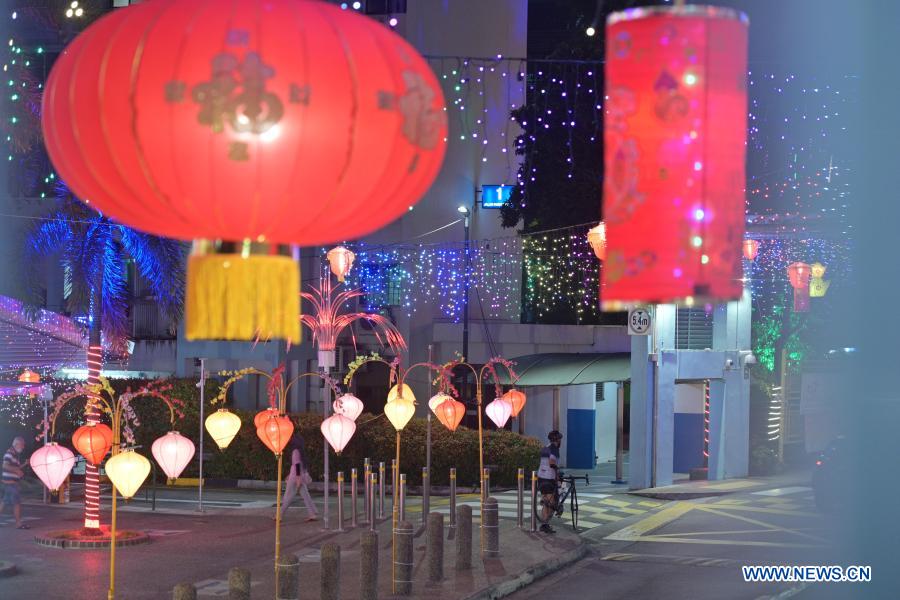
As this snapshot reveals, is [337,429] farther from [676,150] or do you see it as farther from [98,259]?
[676,150]

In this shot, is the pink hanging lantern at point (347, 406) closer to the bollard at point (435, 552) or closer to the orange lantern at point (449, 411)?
the orange lantern at point (449, 411)

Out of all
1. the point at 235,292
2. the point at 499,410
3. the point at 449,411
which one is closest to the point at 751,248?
the point at 499,410

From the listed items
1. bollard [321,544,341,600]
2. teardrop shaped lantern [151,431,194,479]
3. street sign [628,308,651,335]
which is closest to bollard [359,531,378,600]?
bollard [321,544,341,600]

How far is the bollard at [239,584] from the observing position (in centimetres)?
1130

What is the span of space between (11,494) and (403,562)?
965 centimetres

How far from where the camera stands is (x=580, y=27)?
33000 mm

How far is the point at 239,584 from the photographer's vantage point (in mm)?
11305

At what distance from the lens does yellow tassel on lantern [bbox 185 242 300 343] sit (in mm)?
5250

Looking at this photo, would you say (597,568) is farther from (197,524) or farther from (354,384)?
(354,384)

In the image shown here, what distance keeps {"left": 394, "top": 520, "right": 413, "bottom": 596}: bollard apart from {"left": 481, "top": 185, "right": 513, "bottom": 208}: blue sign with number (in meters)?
20.6

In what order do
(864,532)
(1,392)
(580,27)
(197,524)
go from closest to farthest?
(864,532)
(197,524)
(1,392)
(580,27)

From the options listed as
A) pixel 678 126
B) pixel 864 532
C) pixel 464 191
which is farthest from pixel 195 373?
pixel 678 126

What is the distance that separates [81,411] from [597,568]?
18.6 m

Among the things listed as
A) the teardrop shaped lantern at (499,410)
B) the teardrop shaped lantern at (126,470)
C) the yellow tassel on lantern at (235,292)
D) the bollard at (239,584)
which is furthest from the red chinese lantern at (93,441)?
the yellow tassel on lantern at (235,292)
